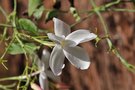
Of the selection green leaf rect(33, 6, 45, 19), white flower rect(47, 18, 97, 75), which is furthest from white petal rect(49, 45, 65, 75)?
green leaf rect(33, 6, 45, 19)

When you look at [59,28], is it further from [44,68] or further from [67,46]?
[44,68]

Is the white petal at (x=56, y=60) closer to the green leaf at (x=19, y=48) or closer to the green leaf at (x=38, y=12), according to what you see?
the green leaf at (x=19, y=48)

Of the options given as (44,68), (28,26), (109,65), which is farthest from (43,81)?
(109,65)

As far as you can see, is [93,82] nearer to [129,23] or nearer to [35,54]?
[129,23]

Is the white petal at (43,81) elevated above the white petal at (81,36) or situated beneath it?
situated beneath

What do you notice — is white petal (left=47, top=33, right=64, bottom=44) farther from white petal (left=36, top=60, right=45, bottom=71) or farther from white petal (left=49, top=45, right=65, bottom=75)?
white petal (left=36, top=60, right=45, bottom=71)

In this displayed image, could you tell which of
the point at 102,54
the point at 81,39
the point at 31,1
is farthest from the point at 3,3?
the point at 81,39

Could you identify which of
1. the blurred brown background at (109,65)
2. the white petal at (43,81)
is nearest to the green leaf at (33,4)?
the white petal at (43,81)
